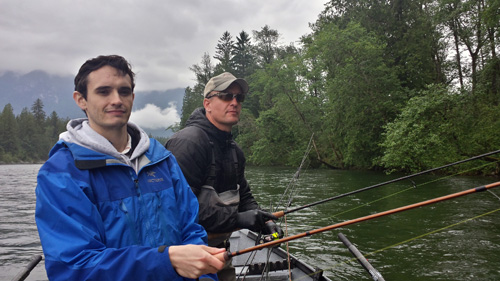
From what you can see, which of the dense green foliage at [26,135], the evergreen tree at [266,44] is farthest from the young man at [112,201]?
the dense green foliage at [26,135]

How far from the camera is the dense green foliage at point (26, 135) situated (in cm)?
9262

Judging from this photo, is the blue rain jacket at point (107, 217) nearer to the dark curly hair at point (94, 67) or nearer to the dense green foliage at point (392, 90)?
the dark curly hair at point (94, 67)

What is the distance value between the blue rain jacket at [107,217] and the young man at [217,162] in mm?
700

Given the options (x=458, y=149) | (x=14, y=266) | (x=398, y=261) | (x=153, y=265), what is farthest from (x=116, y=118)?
(x=458, y=149)

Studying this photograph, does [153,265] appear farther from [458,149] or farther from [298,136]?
[298,136]

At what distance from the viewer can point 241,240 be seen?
19.4ft

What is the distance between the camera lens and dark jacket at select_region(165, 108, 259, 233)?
8.60 feet

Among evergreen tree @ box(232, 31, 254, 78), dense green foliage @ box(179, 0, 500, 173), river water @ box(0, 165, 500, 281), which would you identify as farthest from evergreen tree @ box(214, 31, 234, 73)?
river water @ box(0, 165, 500, 281)

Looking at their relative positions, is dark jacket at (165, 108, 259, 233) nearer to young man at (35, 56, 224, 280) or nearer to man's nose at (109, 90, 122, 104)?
young man at (35, 56, 224, 280)

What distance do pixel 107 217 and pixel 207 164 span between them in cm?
122

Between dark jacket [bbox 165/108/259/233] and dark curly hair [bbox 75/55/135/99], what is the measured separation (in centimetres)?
90

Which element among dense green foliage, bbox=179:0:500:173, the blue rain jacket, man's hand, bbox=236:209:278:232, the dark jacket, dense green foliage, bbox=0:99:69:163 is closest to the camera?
the blue rain jacket

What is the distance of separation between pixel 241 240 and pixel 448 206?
8162mm

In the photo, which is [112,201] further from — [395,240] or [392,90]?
[392,90]
